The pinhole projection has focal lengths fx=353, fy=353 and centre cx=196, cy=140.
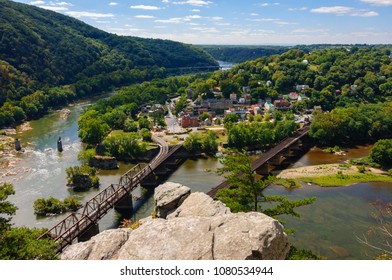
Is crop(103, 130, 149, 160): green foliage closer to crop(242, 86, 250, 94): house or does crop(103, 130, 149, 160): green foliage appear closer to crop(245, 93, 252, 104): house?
crop(245, 93, 252, 104): house

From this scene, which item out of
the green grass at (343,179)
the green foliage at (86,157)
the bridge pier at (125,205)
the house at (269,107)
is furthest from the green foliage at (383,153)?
the green foliage at (86,157)

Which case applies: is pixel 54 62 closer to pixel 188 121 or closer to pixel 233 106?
pixel 233 106

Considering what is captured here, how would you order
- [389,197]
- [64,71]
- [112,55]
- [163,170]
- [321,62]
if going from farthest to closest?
1. [112,55]
2. [64,71]
3. [321,62]
4. [163,170]
5. [389,197]

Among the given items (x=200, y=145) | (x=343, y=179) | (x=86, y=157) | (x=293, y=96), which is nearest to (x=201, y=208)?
(x=343, y=179)

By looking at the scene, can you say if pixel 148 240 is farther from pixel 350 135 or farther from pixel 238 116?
pixel 238 116

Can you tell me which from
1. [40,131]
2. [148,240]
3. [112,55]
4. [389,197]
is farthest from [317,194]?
[112,55]

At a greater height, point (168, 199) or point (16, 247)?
point (16, 247)

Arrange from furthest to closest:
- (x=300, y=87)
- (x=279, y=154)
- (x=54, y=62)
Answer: (x=54, y=62) < (x=300, y=87) < (x=279, y=154)
